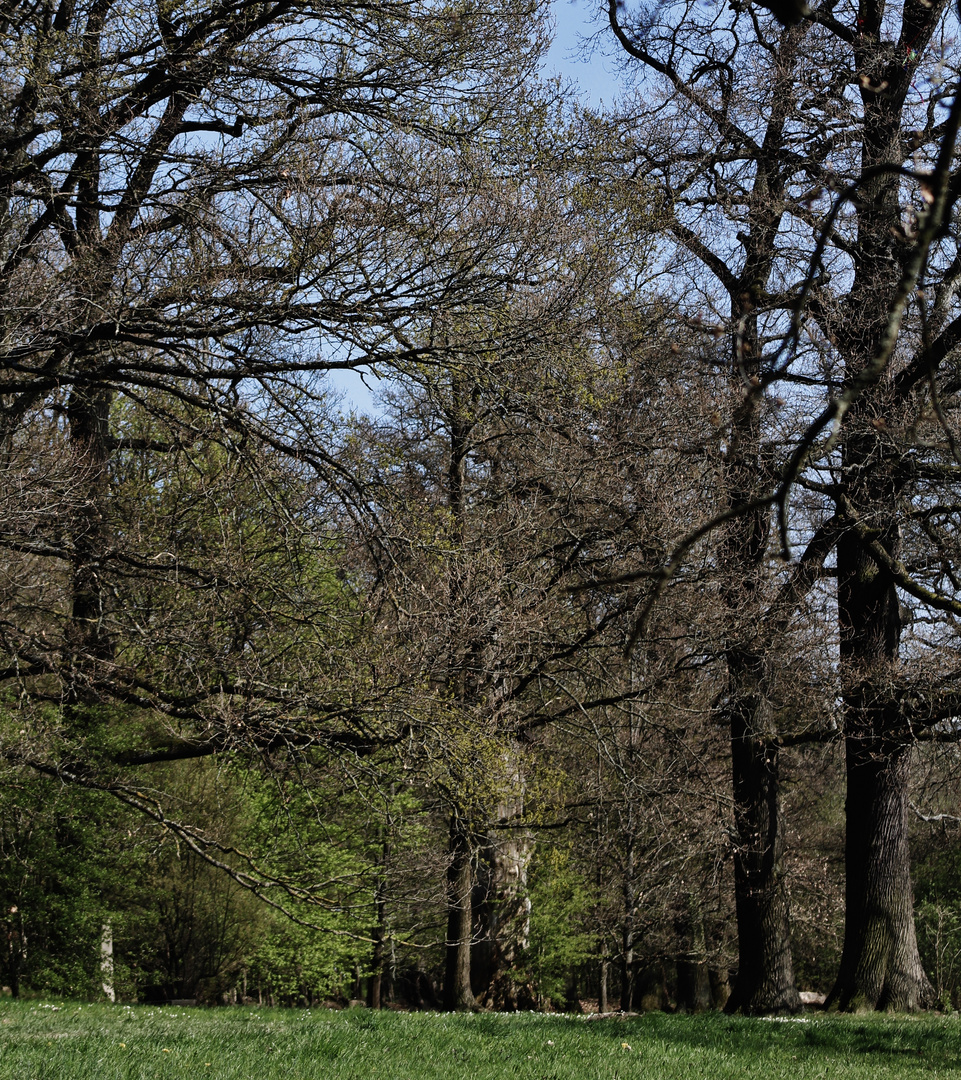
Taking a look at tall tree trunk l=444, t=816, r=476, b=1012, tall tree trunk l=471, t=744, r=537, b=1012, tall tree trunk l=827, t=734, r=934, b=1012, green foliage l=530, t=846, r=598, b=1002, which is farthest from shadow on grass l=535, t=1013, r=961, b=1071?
green foliage l=530, t=846, r=598, b=1002

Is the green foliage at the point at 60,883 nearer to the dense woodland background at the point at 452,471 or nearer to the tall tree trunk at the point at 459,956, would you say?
the dense woodland background at the point at 452,471

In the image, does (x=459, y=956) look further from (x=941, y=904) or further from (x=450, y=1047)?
(x=941, y=904)

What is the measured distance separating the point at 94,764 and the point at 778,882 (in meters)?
8.44

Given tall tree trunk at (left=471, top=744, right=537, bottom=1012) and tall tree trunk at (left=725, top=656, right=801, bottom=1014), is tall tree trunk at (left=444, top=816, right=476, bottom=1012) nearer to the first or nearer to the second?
tall tree trunk at (left=471, top=744, right=537, bottom=1012)

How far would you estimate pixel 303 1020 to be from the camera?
8789 millimetres

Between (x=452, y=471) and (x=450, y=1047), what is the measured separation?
8.64m

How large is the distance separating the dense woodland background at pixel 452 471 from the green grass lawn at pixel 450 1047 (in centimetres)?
122

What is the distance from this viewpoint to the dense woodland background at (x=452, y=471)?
24.2ft

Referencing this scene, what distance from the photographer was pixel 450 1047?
23.1 ft

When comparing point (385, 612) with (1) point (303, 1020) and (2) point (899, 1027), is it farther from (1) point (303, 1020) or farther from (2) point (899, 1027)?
(2) point (899, 1027)

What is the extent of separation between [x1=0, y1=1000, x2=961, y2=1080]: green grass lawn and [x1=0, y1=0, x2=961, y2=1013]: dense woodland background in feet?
3.99

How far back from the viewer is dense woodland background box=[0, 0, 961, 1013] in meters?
7.38

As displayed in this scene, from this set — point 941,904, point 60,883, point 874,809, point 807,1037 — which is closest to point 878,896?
point 874,809

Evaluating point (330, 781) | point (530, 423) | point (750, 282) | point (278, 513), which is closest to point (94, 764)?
point (330, 781)
